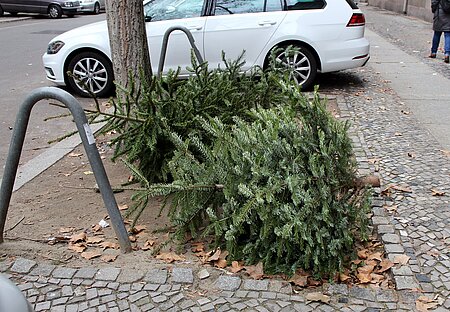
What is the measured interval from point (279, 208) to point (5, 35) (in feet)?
53.9

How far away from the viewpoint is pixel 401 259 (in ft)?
11.2

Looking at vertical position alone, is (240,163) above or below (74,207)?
above

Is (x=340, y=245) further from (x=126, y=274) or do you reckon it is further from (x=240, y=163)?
(x=126, y=274)

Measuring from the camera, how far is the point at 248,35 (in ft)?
27.2

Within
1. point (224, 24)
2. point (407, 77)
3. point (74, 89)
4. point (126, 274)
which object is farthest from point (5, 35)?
point (126, 274)

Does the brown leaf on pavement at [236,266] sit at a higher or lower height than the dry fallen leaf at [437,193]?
lower

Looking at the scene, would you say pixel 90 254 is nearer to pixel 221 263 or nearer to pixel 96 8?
pixel 221 263

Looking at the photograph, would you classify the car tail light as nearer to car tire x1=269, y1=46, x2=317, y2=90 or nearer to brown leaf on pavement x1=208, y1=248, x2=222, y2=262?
car tire x1=269, y1=46, x2=317, y2=90

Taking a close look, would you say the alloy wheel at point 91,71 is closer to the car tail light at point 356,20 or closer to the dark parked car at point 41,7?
the car tail light at point 356,20

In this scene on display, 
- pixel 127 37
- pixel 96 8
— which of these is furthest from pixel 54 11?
Answer: pixel 127 37

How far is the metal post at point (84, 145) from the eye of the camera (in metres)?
3.34

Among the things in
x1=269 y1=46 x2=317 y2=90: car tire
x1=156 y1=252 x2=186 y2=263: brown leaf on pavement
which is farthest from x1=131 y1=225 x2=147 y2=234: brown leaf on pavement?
x1=269 y1=46 x2=317 y2=90: car tire

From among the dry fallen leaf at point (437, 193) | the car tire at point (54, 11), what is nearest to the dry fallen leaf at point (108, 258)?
the dry fallen leaf at point (437, 193)

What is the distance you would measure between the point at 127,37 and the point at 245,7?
13.7 feet
